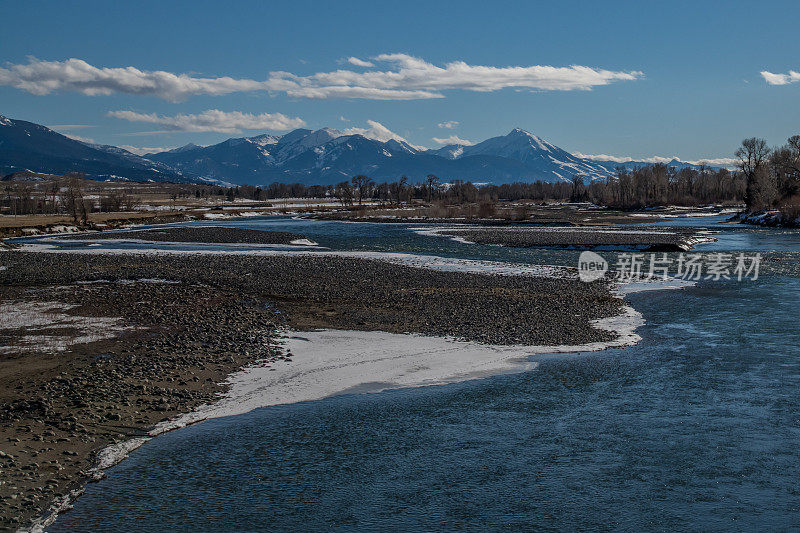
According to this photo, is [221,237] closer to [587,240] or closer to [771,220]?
[587,240]

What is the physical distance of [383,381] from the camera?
16.8m

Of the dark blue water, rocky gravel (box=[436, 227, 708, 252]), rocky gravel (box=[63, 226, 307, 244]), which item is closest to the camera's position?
the dark blue water

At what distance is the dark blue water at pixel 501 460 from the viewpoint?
9883 millimetres

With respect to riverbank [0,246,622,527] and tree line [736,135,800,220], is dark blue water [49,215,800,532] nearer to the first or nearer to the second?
riverbank [0,246,622,527]

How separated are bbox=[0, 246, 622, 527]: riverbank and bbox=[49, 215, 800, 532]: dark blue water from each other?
54.1 inches

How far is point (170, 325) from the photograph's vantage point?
21500 mm

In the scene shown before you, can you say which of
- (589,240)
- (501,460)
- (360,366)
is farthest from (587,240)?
(501,460)

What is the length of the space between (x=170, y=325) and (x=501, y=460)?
543 inches

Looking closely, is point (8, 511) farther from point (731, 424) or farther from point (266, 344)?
point (731, 424)

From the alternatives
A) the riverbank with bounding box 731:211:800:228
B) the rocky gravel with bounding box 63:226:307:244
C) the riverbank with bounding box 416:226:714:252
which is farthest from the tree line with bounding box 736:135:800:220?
the rocky gravel with bounding box 63:226:307:244

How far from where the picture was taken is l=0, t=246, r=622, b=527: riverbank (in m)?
12.5

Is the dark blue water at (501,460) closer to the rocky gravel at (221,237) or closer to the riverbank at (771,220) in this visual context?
the rocky gravel at (221,237)

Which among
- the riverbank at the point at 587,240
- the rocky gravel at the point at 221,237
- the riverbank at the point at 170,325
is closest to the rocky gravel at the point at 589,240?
the riverbank at the point at 587,240

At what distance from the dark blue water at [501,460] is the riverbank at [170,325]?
137 cm
